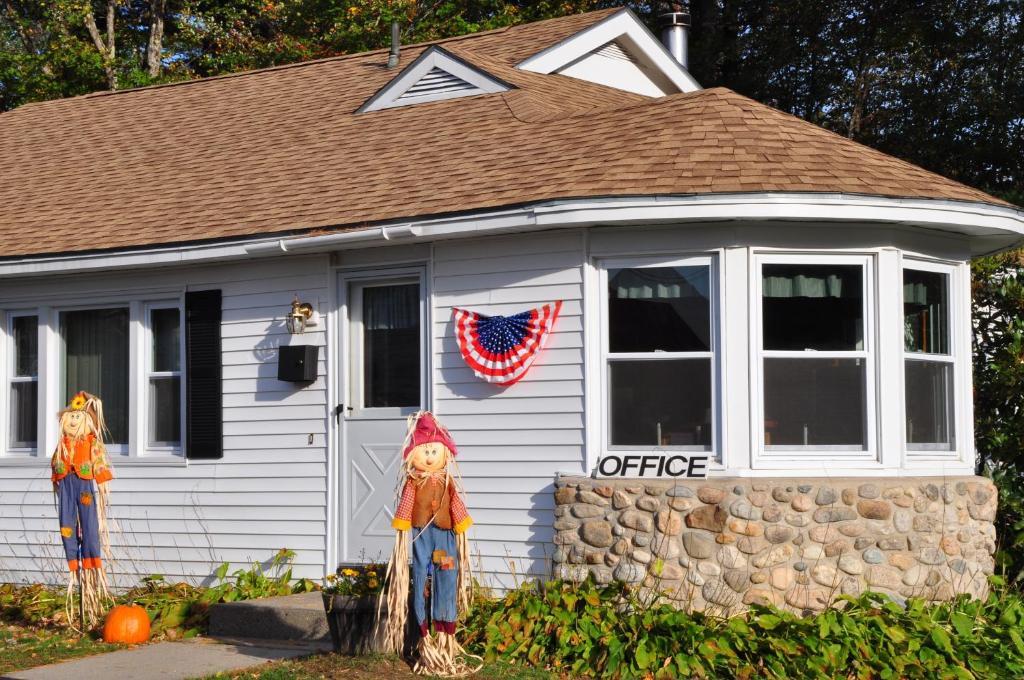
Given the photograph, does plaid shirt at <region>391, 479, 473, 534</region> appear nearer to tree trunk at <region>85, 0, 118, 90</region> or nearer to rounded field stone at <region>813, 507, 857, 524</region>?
rounded field stone at <region>813, 507, 857, 524</region>

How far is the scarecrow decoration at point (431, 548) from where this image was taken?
25.1ft

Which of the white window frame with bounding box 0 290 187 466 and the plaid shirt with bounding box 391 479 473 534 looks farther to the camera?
the white window frame with bounding box 0 290 187 466

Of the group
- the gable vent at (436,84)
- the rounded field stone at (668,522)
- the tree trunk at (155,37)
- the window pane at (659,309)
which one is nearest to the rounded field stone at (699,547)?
the rounded field stone at (668,522)

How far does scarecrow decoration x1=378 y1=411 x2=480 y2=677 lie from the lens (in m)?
7.64

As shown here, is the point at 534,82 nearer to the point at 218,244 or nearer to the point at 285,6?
the point at 218,244

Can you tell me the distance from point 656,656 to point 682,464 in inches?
60.7

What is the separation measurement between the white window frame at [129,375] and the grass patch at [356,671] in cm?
351

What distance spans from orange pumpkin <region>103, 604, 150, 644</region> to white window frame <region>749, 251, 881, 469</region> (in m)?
4.44

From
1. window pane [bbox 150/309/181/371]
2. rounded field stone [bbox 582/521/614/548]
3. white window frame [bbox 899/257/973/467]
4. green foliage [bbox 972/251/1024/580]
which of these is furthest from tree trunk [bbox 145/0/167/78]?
rounded field stone [bbox 582/521/614/548]

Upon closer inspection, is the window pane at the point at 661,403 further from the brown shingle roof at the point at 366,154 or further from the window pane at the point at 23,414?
the window pane at the point at 23,414

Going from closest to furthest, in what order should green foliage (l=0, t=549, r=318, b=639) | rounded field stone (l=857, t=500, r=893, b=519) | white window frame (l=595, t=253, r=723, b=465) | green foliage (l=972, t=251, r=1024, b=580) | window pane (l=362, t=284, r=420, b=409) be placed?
1. rounded field stone (l=857, t=500, r=893, b=519)
2. white window frame (l=595, t=253, r=723, b=465)
3. green foliage (l=0, t=549, r=318, b=639)
4. window pane (l=362, t=284, r=420, b=409)
5. green foliage (l=972, t=251, r=1024, b=580)

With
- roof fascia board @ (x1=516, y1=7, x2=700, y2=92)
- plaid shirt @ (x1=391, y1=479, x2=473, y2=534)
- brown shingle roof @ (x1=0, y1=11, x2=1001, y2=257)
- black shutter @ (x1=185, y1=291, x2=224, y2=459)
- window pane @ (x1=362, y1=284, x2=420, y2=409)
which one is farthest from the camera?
roof fascia board @ (x1=516, y1=7, x2=700, y2=92)

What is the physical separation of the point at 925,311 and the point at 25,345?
7.97 metres

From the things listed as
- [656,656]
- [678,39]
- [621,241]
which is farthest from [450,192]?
[678,39]
